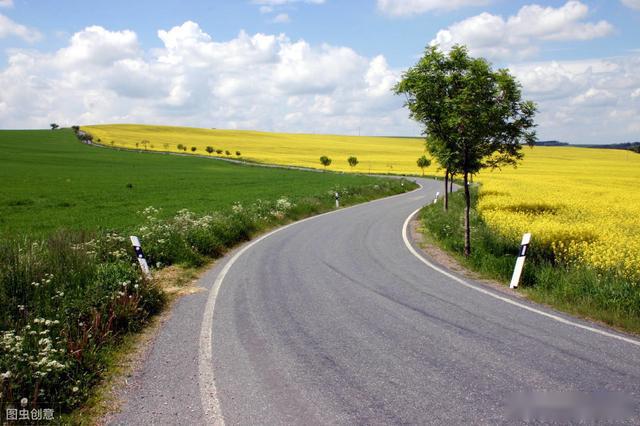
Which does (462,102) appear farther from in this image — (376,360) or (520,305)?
(376,360)

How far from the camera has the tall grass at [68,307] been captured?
489cm

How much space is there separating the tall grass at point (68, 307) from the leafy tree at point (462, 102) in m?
7.71

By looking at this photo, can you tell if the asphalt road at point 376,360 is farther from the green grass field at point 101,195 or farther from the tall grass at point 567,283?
the green grass field at point 101,195

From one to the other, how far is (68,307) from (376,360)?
4377 millimetres

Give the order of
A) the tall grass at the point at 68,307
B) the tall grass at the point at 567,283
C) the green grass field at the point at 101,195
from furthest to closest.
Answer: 1. the green grass field at the point at 101,195
2. the tall grass at the point at 567,283
3. the tall grass at the point at 68,307

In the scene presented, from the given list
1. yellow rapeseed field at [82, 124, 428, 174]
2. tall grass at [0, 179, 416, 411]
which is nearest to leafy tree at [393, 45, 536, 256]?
tall grass at [0, 179, 416, 411]

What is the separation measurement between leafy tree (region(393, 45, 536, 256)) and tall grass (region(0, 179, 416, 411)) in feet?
25.3

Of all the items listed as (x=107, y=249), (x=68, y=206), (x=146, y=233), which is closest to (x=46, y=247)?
(x=107, y=249)

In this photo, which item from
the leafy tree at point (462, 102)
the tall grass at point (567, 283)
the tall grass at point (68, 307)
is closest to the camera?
the tall grass at point (68, 307)

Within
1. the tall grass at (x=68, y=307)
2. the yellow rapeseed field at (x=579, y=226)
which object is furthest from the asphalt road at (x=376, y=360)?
the yellow rapeseed field at (x=579, y=226)

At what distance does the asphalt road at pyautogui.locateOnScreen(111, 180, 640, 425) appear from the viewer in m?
4.50

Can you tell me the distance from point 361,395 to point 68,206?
25645mm

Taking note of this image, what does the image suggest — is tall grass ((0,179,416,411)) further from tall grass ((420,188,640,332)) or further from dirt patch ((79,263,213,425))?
tall grass ((420,188,640,332))

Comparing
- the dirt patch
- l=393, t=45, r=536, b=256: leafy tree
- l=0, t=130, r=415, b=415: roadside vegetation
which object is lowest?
the dirt patch
